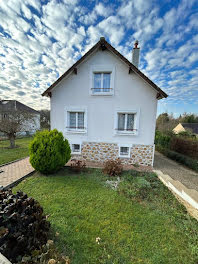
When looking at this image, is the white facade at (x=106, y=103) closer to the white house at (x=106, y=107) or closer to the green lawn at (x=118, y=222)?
the white house at (x=106, y=107)

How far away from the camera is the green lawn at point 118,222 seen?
2.09m

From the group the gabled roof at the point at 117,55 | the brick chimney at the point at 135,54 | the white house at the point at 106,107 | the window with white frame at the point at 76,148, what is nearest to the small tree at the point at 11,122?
the white house at the point at 106,107

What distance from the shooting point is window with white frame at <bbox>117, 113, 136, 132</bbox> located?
702 centimetres

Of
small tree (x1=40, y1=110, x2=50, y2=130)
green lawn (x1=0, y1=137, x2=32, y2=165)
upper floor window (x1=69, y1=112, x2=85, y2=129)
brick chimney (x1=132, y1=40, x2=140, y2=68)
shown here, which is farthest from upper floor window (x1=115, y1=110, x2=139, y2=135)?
small tree (x1=40, y1=110, x2=50, y2=130)

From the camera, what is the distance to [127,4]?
5695 millimetres

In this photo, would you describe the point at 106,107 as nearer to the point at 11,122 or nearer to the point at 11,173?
the point at 11,173

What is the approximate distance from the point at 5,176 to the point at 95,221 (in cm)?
484

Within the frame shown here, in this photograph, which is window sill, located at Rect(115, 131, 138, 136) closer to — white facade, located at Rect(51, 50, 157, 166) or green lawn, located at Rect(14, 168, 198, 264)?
white facade, located at Rect(51, 50, 157, 166)

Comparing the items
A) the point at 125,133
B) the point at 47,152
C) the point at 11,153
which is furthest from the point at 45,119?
the point at 125,133

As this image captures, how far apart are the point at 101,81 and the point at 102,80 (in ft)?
0.30

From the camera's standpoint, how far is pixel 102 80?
6949mm

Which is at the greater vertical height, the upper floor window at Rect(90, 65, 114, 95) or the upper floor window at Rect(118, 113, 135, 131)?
the upper floor window at Rect(90, 65, 114, 95)

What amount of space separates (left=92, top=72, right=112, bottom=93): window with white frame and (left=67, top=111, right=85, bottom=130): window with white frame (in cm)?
187

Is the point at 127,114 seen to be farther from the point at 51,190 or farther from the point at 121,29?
the point at 51,190
